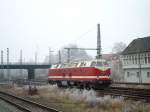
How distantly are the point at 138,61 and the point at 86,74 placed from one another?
78.4 ft

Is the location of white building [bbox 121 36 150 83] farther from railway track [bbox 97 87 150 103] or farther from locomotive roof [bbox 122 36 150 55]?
railway track [bbox 97 87 150 103]

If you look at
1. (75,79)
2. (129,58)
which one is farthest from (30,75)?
(75,79)

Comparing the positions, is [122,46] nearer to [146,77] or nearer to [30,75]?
[30,75]

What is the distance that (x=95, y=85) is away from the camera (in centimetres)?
2997

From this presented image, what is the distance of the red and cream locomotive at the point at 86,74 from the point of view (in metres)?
29.9

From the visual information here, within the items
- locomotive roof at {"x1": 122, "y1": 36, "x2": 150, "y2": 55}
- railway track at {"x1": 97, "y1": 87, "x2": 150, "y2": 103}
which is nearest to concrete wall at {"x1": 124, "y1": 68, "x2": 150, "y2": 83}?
locomotive roof at {"x1": 122, "y1": 36, "x2": 150, "y2": 55}

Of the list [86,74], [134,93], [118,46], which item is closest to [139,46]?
[86,74]

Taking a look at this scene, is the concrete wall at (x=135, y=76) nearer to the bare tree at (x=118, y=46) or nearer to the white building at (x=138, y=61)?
the white building at (x=138, y=61)

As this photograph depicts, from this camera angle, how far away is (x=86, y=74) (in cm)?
3091

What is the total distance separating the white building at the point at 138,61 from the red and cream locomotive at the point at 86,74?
1795 centimetres

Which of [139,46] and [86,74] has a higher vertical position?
[139,46]

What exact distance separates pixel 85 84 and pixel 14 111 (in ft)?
46.4

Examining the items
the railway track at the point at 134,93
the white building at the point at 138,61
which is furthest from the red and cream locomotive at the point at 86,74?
the white building at the point at 138,61

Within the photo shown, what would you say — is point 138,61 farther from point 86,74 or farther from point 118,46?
point 118,46
